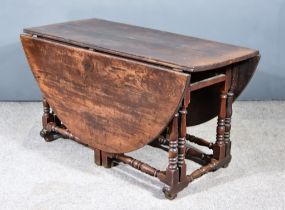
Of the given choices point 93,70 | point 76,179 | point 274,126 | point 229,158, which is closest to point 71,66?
point 93,70

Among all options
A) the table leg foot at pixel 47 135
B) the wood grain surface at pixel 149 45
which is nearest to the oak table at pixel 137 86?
the wood grain surface at pixel 149 45

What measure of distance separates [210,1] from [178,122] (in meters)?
1.46

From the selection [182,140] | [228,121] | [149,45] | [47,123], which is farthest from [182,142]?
[47,123]

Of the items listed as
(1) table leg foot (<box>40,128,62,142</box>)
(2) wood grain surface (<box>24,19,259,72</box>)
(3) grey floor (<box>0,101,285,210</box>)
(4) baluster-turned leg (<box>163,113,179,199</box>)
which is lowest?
(3) grey floor (<box>0,101,285,210</box>)

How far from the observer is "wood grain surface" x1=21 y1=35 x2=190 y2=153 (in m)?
2.50

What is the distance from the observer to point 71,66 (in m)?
2.83

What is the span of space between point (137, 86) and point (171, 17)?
139 centimetres

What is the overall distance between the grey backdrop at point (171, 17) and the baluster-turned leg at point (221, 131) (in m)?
1.15

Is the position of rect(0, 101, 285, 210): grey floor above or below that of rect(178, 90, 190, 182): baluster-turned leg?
below

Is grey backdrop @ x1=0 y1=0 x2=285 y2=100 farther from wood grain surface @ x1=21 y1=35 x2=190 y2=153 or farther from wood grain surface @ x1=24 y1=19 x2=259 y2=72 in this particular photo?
wood grain surface @ x1=21 y1=35 x2=190 y2=153

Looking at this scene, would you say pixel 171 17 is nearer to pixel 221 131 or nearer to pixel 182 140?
pixel 221 131

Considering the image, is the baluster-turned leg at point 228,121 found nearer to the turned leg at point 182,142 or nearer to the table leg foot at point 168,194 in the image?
Answer: the turned leg at point 182,142

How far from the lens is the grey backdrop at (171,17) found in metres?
3.82

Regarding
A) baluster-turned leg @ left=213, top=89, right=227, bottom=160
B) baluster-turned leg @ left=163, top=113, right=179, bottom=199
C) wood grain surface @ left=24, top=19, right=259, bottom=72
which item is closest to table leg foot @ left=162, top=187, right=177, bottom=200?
baluster-turned leg @ left=163, top=113, right=179, bottom=199
